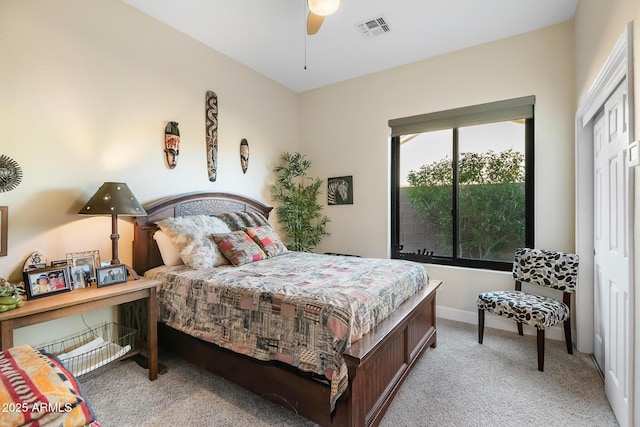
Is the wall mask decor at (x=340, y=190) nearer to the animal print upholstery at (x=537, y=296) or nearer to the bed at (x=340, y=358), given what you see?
the bed at (x=340, y=358)

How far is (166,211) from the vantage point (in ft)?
9.41

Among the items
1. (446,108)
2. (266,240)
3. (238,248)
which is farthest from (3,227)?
(446,108)

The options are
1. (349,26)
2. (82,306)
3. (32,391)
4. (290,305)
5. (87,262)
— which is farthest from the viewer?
(349,26)

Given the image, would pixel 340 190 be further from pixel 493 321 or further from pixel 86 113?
pixel 86 113

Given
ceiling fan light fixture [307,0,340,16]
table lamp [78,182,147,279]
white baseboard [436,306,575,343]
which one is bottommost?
white baseboard [436,306,575,343]

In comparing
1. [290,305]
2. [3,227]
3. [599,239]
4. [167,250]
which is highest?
[3,227]

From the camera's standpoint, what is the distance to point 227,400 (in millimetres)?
1960

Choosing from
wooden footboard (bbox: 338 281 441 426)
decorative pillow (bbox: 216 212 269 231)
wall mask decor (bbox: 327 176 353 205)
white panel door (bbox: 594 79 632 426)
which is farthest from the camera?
wall mask decor (bbox: 327 176 353 205)

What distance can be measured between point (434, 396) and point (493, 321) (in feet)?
5.34

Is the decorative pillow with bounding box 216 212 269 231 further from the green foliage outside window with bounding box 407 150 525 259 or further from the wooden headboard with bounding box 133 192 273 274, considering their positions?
the green foliage outside window with bounding box 407 150 525 259

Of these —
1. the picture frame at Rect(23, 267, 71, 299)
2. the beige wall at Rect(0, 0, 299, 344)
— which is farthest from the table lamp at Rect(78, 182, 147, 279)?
the picture frame at Rect(23, 267, 71, 299)

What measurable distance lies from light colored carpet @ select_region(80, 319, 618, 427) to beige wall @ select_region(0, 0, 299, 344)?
79 centimetres

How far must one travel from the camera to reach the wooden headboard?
8.75 ft

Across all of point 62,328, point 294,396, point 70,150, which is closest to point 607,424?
point 294,396
